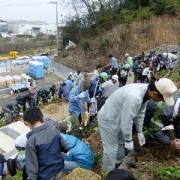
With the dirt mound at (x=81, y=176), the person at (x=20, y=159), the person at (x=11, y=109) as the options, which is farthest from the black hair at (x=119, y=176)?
the person at (x=11, y=109)

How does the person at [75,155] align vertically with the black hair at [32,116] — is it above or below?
below

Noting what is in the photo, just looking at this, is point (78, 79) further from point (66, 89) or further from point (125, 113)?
point (125, 113)

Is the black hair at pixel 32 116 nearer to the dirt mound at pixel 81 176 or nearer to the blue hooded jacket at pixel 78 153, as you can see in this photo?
the dirt mound at pixel 81 176

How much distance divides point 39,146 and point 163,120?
6.16 feet

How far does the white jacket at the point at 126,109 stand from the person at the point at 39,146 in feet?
2.67

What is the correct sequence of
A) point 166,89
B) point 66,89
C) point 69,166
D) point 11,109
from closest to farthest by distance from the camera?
1. point 166,89
2. point 69,166
3. point 11,109
4. point 66,89

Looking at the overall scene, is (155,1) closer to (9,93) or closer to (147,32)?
(147,32)

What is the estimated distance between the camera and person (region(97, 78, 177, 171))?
341cm

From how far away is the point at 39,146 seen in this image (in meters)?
3.12

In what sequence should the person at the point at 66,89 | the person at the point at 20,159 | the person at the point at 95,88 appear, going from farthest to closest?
the person at the point at 66,89, the person at the point at 95,88, the person at the point at 20,159

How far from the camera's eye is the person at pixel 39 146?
10.2 ft

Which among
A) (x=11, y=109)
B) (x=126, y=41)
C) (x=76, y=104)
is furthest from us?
(x=126, y=41)

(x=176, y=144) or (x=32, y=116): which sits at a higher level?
(x=32, y=116)

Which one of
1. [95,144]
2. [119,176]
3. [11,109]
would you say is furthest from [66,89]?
[119,176]
